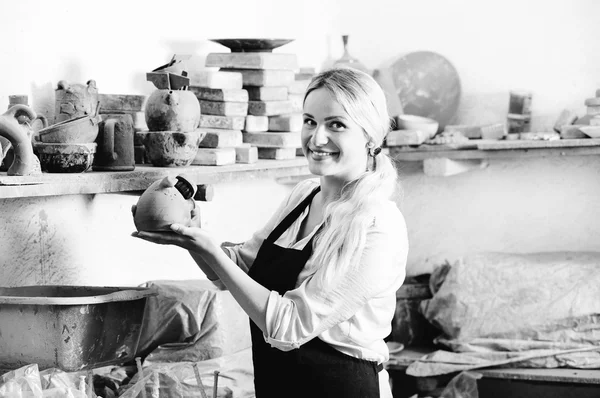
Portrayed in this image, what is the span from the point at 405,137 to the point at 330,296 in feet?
9.13

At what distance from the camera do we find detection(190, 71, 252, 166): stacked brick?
3.83m

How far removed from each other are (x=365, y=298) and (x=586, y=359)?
8.20 ft

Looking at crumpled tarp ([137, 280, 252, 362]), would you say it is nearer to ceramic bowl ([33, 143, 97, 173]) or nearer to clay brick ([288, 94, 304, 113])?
ceramic bowl ([33, 143, 97, 173])

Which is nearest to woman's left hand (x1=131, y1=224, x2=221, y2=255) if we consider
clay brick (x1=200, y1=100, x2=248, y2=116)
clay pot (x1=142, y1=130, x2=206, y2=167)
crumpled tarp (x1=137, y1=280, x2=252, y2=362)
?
clay pot (x1=142, y1=130, x2=206, y2=167)

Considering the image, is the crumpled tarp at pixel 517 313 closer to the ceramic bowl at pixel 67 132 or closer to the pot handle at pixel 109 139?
the pot handle at pixel 109 139

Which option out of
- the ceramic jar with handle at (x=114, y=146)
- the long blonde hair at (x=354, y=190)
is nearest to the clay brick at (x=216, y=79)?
the ceramic jar with handle at (x=114, y=146)

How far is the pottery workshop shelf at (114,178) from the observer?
277cm

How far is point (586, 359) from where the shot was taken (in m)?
4.79

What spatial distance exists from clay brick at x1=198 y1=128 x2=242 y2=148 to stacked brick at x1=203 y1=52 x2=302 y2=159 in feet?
0.74

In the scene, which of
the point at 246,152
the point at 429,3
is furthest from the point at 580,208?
the point at 246,152

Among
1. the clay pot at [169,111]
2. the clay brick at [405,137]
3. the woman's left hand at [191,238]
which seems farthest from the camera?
the clay brick at [405,137]

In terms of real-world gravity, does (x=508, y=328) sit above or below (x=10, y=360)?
below

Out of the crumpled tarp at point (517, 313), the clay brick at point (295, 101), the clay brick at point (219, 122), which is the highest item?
the clay brick at point (295, 101)

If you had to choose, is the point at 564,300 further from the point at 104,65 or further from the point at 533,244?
the point at 104,65
